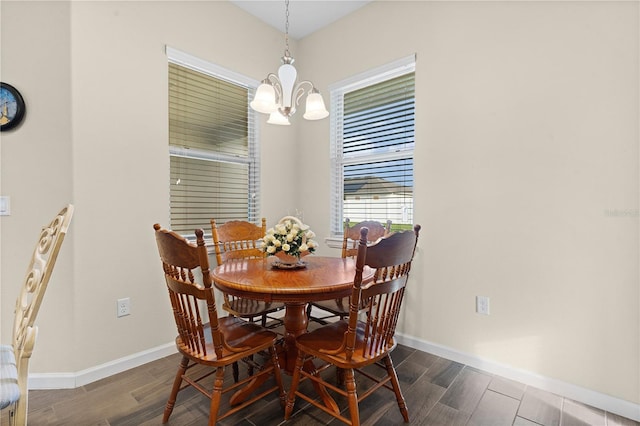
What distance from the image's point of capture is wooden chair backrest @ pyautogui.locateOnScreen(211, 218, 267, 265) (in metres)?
2.38

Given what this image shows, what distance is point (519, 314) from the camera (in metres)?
2.03

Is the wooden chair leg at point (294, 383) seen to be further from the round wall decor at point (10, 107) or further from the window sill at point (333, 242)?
the round wall decor at point (10, 107)

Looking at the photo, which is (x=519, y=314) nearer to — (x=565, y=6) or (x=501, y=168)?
(x=501, y=168)

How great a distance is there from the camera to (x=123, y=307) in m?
2.17

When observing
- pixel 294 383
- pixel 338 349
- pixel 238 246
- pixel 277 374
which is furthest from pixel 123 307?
pixel 338 349

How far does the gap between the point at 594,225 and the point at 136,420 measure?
8.95 feet

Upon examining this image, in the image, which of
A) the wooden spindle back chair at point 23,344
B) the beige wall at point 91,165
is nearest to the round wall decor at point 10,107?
the beige wall at point 91,165

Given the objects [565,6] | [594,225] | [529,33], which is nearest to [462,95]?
[529,33]

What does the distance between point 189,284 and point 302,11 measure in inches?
107

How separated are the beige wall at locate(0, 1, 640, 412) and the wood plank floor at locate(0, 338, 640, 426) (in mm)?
177

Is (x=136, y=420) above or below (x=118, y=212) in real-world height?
below

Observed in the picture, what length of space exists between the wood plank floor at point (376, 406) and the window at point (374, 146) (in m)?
1.23

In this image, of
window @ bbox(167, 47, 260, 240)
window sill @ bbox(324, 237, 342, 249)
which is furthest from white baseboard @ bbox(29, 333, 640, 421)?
window sill @ bbox(324, 237, 342, 249)

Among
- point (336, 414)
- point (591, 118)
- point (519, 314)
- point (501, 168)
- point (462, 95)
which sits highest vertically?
point (462, 95)
